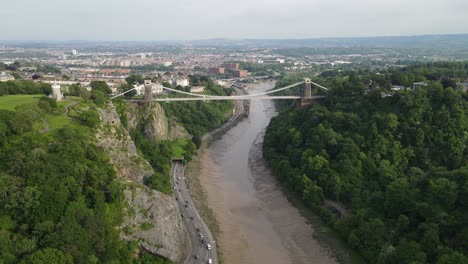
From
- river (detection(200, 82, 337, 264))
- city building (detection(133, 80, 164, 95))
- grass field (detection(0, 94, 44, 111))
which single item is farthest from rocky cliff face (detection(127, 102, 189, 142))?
grass field (detection(0, 94, 44, 111))

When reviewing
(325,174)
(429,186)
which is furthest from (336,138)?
(429,186)

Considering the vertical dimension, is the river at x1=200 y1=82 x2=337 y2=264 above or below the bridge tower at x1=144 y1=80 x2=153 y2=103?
below

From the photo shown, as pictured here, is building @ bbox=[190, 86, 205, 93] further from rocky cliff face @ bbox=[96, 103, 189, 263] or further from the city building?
rocky cliff face @ bbox=[96, 103, 189, 263]

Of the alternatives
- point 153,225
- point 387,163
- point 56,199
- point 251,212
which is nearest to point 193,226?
point 153,225

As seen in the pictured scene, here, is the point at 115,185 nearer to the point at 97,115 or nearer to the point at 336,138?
the point at 97,115

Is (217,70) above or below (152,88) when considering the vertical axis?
below

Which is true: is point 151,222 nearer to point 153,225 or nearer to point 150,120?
point 153,225
